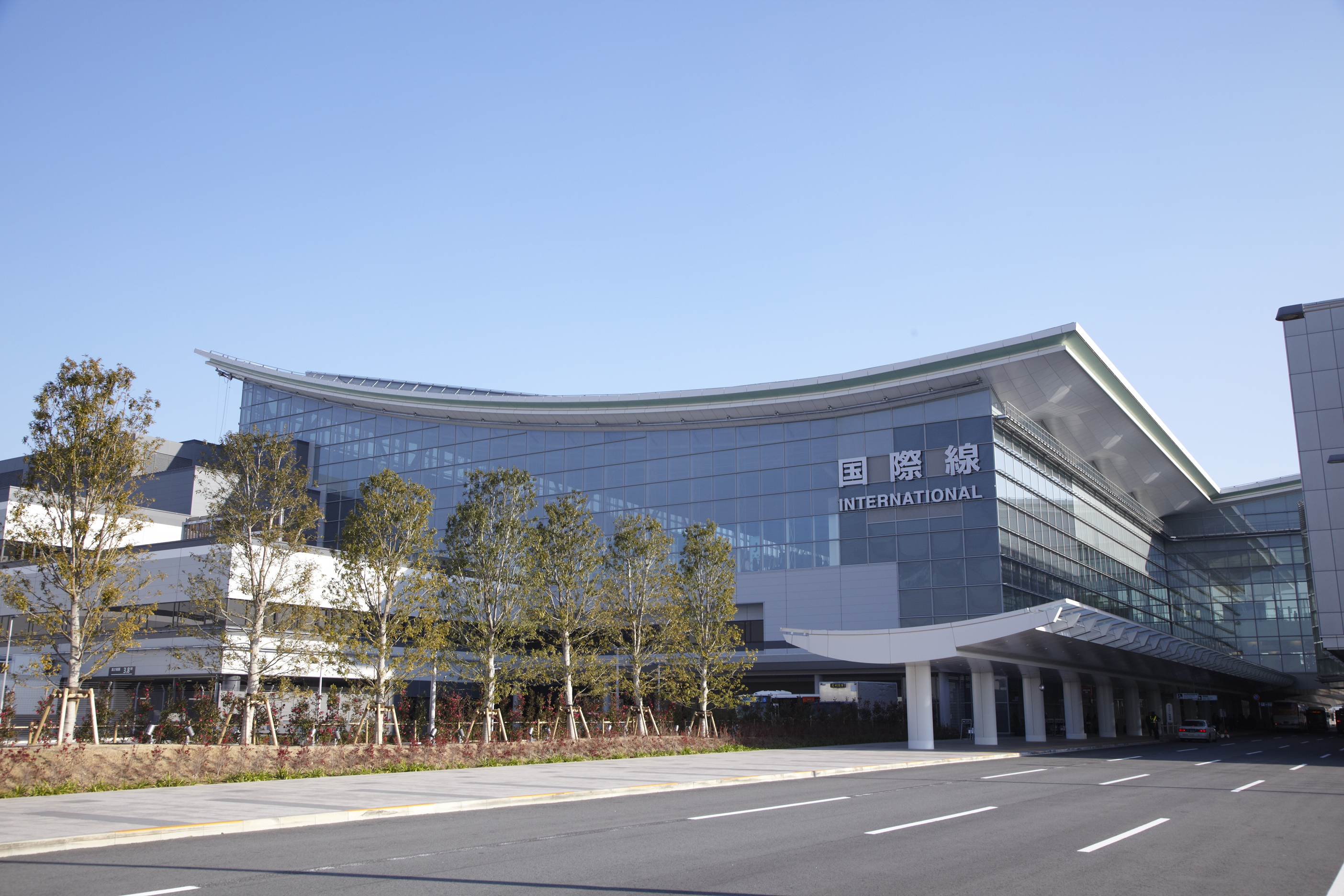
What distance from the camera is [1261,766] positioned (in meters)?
29.1

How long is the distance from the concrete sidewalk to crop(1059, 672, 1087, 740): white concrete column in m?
23.2

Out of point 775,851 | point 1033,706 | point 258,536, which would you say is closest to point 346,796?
point 775,851

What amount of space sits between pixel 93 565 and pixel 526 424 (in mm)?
38369

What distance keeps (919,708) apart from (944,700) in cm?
1303

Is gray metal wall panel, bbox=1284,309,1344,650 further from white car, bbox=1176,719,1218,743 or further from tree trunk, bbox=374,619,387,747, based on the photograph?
tree trunk, bbox=374,619,387,747

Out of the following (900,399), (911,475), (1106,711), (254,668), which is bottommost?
(1106,711)

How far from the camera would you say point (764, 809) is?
1559 cm

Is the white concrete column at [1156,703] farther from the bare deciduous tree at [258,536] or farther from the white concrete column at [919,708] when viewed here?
the bare deciduous tree at [258,536]

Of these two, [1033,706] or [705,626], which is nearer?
[705,626]

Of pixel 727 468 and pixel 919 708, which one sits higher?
pixel 727 468

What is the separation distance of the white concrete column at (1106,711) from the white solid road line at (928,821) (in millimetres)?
41807

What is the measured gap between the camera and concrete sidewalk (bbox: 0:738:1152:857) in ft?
40.1

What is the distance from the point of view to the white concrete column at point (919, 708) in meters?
35.2

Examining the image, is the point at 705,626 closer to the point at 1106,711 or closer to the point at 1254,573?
the point at 1106,711
